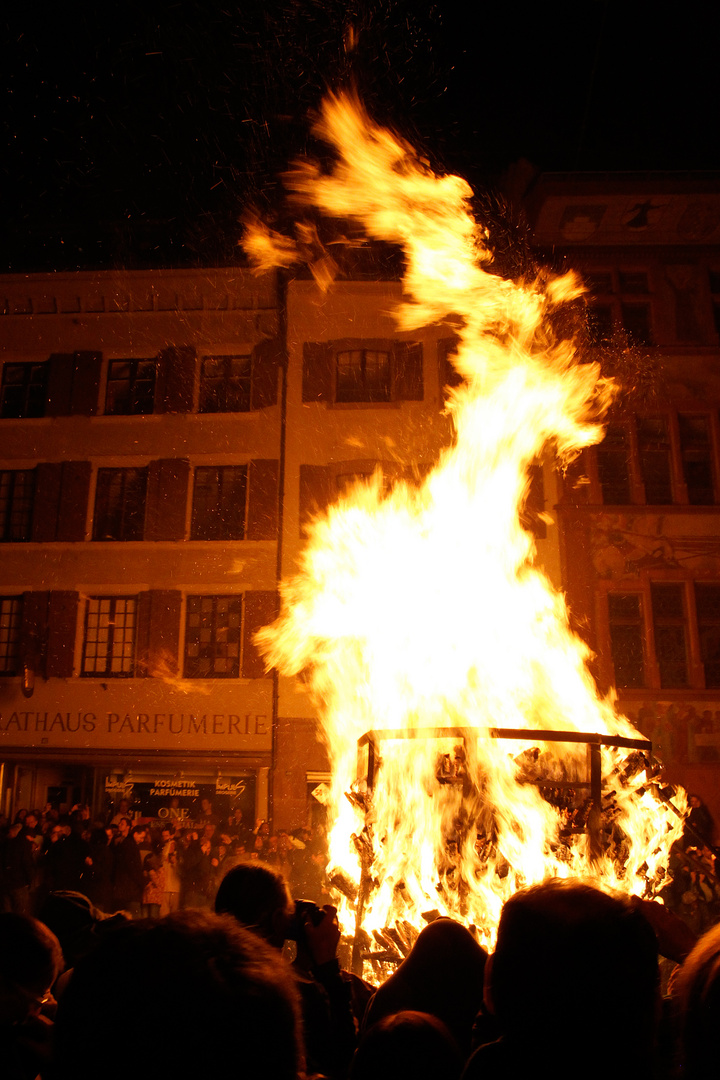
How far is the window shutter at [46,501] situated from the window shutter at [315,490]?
5108mm

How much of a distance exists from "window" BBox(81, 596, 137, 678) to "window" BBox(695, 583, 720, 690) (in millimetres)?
10905

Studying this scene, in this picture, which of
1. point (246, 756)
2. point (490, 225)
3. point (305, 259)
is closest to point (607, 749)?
point (246, 756)

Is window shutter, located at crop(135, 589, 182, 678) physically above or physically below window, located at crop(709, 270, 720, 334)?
below

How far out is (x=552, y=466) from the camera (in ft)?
50.9

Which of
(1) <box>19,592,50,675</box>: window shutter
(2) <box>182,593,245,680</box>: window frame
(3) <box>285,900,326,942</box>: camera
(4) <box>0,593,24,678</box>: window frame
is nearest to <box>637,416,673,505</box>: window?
(2) <box>182,593,245,680</box>: window frame

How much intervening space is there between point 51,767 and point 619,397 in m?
13.4

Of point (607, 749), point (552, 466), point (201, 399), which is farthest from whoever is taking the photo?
point (201, 399)

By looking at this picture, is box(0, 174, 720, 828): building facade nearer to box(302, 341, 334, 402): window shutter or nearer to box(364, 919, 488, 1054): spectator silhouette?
box(302, 341, 334, 402): window shutter

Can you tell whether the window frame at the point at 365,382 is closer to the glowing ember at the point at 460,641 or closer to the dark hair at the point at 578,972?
the glowing ember at the point at 460,641

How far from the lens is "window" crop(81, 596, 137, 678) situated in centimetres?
1529

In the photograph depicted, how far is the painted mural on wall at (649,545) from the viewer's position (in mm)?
14961

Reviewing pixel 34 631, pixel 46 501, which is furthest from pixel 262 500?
pixel 34 631

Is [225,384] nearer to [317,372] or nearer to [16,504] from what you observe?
[317,372]

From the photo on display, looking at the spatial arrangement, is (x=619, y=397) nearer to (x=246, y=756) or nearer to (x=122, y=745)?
(x=246, y=756)
